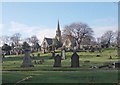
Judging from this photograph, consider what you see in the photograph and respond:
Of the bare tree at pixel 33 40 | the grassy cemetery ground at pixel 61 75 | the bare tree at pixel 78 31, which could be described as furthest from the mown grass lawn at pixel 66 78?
the bare tree at pixel 33 40

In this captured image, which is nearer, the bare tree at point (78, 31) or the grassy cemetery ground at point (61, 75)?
the grassy cemetery ground at point (61, 75)

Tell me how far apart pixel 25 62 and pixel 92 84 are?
15.8 meters

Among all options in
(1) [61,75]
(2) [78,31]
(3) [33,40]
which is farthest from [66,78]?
(3) [33,40]

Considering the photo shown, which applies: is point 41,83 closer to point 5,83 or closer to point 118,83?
point 5,83

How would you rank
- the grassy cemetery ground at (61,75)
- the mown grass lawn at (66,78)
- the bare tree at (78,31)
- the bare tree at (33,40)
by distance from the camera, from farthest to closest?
the bare tree at (33,40)
the bare tree at (78,31)
the grassy cemetery ground at (61,75)
the mown grass lawn at (66,78)

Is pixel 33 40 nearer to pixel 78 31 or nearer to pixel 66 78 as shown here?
pixel 78 31

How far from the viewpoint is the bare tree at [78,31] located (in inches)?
2965

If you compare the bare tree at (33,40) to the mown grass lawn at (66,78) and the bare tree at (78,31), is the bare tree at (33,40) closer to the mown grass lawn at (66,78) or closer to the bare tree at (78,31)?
the bare tree at (78,31)

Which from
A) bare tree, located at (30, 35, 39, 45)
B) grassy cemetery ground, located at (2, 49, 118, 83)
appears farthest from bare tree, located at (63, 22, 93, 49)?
grassy cemetery ground, located at (2, 49, 118, 83)

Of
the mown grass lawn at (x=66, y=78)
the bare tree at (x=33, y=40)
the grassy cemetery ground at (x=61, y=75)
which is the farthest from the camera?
the bare tree at (x=33, y=40)

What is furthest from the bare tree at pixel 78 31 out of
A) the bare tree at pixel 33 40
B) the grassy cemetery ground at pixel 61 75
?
the grassy cemetery ground at pixel 61 75

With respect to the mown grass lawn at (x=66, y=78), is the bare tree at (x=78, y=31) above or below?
above

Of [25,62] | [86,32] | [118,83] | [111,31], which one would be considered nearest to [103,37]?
[111,31]

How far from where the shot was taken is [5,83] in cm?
1234
